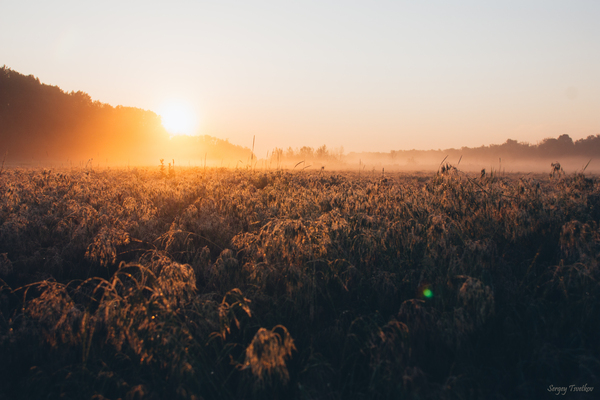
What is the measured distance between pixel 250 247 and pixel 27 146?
56171mm

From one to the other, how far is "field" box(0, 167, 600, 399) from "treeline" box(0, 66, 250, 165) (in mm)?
27965

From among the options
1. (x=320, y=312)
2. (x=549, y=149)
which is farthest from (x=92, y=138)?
(x=549, y=149)

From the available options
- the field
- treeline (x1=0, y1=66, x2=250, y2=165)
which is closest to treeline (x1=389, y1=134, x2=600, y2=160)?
treeline (x1=0, y1=66, x2=250, y2=165)

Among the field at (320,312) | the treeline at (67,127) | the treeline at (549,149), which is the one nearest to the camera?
the field at (320,312)

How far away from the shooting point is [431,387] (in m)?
1.99

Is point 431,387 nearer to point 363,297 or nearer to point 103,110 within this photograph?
point 363,297

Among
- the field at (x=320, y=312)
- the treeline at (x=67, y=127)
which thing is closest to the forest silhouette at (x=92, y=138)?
the treeline at (x=67, y=127)

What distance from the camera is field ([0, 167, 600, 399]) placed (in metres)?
2.03

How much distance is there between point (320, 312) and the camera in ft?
9.04

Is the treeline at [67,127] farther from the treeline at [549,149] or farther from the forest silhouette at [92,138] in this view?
the treeline at [549,149]

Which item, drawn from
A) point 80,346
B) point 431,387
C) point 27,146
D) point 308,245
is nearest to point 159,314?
point 80,346

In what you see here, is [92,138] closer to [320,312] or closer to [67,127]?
[67,127]

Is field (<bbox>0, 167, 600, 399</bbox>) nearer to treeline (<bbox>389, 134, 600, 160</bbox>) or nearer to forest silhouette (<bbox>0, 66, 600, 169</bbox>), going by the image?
forest silhouette (<bbox>0, 66, 600, 169</bbox>)

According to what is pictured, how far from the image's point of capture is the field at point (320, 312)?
203 centimetres
